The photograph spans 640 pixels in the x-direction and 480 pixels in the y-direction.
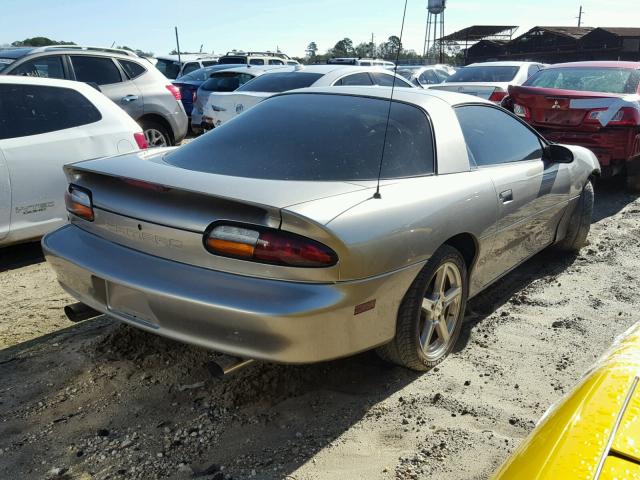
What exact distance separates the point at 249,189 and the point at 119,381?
125 cm

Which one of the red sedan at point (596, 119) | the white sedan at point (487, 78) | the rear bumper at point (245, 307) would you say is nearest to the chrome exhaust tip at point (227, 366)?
the rear bumper at point (245, 307)

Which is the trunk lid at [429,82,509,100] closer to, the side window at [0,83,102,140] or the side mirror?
the side mirror

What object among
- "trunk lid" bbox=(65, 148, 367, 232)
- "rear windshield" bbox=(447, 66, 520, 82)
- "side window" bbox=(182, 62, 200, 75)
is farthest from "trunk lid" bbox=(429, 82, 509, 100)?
"side window" bbox=(182, 62, 200, 75)

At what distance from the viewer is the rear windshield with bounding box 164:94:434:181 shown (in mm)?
2887

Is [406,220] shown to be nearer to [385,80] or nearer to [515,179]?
[515,179]

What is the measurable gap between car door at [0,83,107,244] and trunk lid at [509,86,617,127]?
16.1 ft

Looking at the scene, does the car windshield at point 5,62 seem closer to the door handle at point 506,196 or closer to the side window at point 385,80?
the side window at point 385,80

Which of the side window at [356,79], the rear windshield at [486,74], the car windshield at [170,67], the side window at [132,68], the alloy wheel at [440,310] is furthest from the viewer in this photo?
the car windshield at [170,67]

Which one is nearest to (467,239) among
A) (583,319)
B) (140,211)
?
(583,319)

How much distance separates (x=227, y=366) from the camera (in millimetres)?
2494

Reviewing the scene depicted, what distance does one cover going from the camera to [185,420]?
8.83ft

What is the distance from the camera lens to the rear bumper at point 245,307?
Result: 2340 millimetres

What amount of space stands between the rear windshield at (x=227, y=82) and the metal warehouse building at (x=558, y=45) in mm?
31397

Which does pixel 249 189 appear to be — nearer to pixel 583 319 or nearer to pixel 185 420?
pixel 185 420
